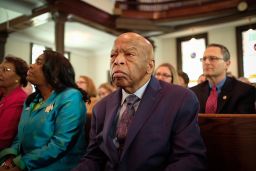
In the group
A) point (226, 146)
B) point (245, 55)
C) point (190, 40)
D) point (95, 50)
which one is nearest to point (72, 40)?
point (95, 50)

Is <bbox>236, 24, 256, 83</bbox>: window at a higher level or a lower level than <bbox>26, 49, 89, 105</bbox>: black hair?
higher

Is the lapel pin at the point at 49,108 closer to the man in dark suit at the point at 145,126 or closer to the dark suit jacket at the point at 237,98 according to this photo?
the man in dark suit at the point at 145,126

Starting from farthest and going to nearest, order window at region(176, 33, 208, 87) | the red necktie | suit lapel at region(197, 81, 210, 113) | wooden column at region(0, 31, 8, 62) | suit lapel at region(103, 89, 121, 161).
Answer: window at region(176, 33, 208, 87) → wooden column at region(0, 31, 8, 62) → suit lapel at region(197, 81, 210, 113) → the red necktie → suit lapel at region(103, 89, 121, 161)

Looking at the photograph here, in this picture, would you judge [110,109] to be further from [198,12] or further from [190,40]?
[190,40]

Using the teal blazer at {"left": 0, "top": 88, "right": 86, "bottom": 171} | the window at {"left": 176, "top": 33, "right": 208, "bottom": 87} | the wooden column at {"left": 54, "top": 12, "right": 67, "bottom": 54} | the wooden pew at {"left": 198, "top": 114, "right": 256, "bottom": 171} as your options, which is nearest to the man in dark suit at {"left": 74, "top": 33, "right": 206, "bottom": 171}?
the wooden pew at {"left": 198, "top": 114, "right": 256, "bottom": 171}

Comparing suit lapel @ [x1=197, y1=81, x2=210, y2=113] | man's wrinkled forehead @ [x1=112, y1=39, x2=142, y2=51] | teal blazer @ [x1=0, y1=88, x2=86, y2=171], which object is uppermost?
man's wrinkled forehead @ [x1=112, y1=39, x2=142, y2=51]

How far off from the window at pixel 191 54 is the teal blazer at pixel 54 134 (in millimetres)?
6745

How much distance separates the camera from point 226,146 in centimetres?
158

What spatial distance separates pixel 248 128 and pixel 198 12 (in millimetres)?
6603

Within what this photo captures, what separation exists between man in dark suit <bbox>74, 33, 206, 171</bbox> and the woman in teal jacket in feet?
1.14

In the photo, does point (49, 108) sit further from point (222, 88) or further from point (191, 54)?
point (191, 54)

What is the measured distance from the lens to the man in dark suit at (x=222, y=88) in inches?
101

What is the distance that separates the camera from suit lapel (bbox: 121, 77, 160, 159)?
57.2 inches

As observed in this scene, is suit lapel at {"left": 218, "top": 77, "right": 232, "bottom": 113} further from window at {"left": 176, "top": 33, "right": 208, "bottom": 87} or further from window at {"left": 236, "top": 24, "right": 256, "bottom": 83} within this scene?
window at {"left": 176, "top": 33, "right": 208, "bottom": 87}
